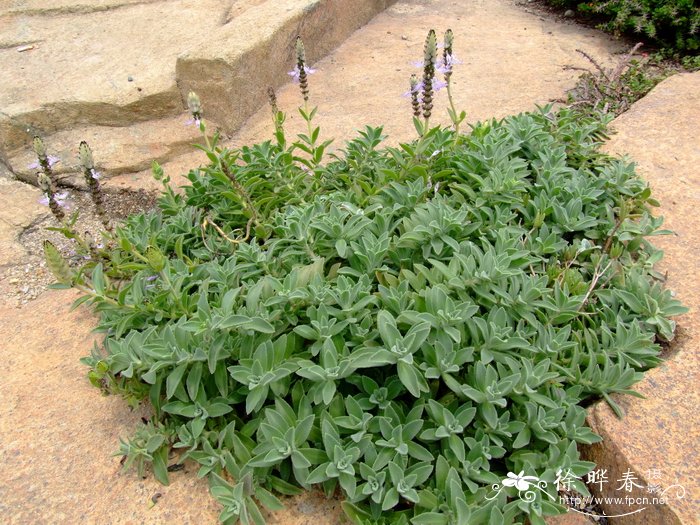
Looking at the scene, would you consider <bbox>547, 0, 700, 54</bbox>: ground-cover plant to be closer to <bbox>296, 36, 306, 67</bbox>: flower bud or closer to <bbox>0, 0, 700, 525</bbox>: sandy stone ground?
<bbox>0, 0, 700, 525</bbox>: sandy stone ground

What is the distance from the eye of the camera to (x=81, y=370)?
107 inches

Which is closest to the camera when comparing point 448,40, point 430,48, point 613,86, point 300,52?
point 430,48

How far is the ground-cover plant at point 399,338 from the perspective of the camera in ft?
6.94

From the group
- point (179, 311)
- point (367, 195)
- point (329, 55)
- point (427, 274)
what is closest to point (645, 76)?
point (329, 55)

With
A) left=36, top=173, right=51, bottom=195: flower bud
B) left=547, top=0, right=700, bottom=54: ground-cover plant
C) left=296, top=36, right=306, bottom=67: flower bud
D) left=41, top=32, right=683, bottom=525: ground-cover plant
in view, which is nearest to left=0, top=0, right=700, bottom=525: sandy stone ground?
left=41, top=32, right=683, bottom=525: ground-cover plant

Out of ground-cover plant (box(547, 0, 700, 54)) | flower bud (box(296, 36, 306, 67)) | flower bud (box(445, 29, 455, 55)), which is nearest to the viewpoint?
flower bud (box(445, 29, 455, 55))

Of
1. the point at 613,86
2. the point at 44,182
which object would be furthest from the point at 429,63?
the point at 613,86

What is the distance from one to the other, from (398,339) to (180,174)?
263cm

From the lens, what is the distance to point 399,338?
2180mm

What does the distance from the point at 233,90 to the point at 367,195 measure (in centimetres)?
181

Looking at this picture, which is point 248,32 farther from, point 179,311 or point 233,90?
point 179,311

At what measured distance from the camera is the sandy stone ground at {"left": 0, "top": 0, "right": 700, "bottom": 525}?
7.21 ft

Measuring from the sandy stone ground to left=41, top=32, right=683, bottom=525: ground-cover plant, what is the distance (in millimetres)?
134

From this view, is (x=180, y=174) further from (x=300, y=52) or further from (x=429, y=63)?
(x=429, y=63)
